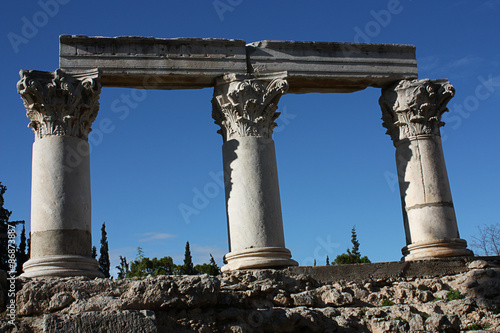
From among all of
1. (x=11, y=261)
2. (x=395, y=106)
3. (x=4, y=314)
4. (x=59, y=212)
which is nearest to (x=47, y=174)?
(x=59, y=212)

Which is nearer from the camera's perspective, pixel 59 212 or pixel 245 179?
pixel 59 212

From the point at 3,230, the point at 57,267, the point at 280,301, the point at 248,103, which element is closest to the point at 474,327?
the point at 280,301

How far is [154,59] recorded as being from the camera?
16.1 m

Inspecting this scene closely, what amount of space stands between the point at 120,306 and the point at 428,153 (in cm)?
947

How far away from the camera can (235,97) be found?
52.6ft

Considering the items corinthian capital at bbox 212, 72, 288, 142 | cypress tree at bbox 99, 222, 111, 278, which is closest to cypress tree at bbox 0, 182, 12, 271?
cypress tree at bbox 99, 222, 111, 278

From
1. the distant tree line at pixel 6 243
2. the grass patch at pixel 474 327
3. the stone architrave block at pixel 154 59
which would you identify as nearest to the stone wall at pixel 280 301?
the grass patch at pixel 474 327

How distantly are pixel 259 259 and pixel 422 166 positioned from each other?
5.35 metres

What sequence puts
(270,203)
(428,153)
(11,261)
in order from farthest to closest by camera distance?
(428,153) → (270,203) → (11,261)

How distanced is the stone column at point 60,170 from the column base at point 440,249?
26.4 ft

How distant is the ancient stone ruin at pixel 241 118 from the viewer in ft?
47.2

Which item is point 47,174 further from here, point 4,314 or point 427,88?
point 427,88

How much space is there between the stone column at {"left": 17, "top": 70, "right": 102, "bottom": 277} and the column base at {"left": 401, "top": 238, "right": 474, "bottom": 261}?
8.05 m

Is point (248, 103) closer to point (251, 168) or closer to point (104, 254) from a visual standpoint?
point (251, 168)
